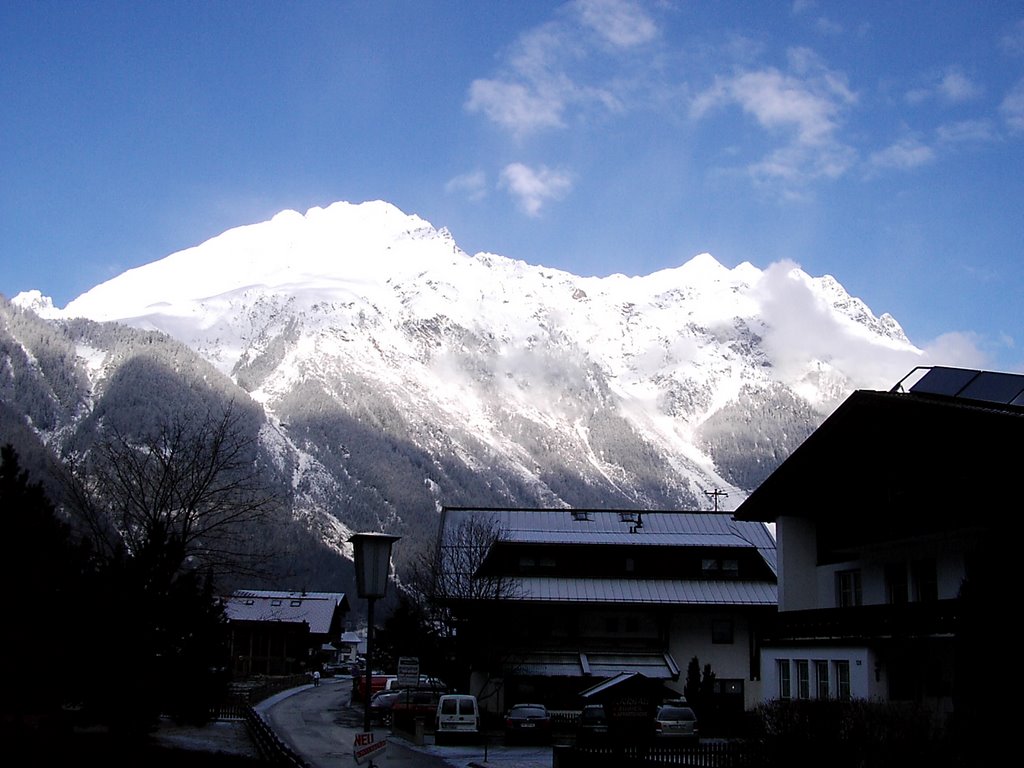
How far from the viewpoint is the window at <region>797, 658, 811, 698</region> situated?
3544cm

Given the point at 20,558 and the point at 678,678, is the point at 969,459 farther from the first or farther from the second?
the point at 678,678

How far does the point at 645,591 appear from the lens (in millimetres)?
57312

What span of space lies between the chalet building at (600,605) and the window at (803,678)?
14.9 metres

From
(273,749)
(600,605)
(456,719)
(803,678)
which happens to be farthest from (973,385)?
(600,605)

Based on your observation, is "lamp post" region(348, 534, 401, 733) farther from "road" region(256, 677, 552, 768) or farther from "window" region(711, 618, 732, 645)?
"window" region(711, 618, 732, 645)

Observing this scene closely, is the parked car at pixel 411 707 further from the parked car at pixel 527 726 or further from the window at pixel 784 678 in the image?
the window at pixel 784 678

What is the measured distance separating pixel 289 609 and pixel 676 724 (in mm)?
85676

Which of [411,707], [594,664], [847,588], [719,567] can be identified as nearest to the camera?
[847,588]

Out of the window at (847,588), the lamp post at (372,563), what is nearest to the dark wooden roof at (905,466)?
the window at (847,588)

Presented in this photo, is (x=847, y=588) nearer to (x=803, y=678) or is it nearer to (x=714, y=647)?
(x=803, y=678)

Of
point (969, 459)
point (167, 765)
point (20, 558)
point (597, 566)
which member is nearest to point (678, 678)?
point (597, 566)

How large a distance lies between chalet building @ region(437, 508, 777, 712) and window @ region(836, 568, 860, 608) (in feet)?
46.6

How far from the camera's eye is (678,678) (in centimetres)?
5491

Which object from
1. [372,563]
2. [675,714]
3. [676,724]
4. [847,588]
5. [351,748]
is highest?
[847,588]
